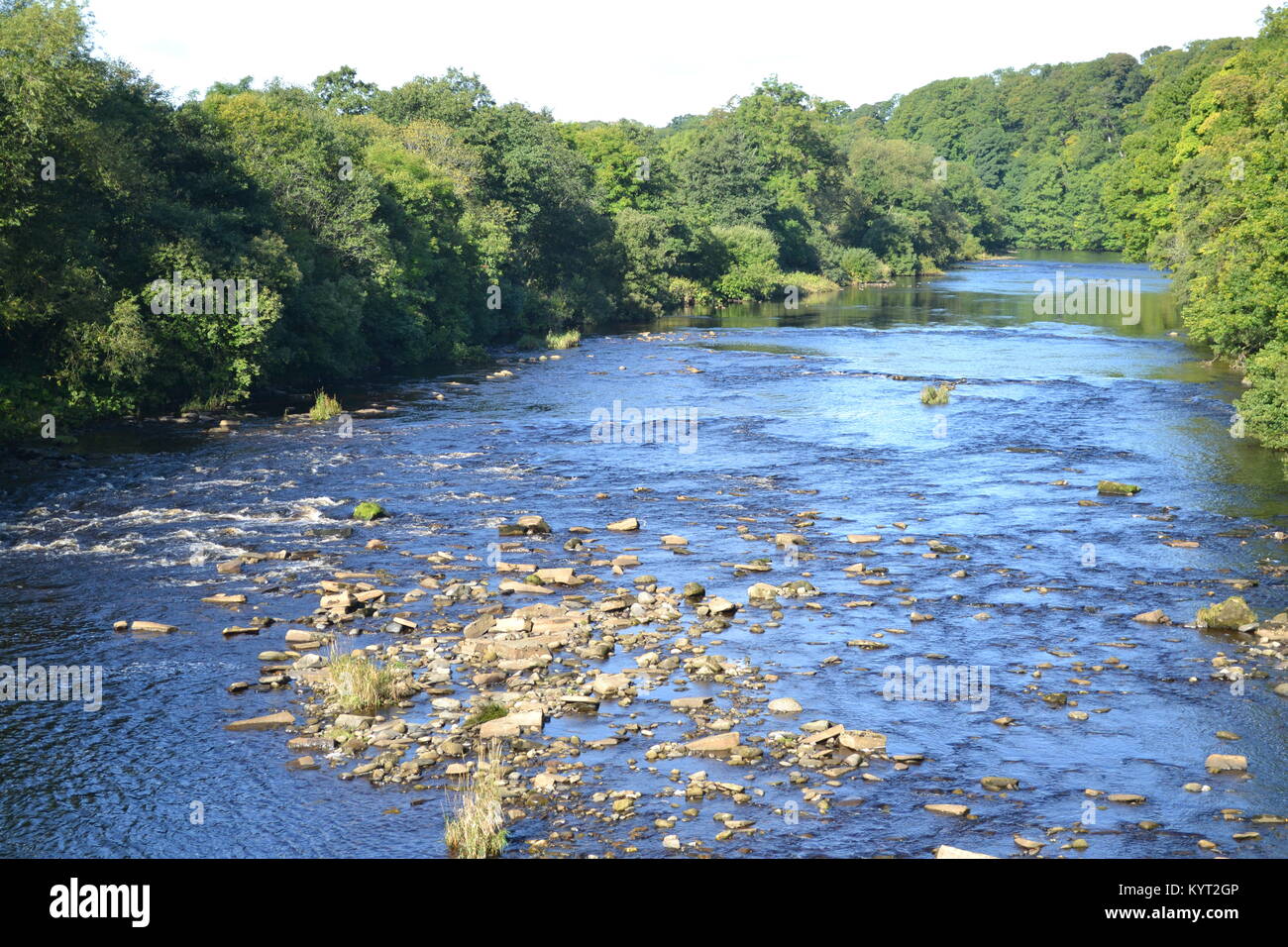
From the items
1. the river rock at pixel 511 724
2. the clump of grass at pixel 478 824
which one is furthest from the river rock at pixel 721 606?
the clump of grass at pixel 478 824

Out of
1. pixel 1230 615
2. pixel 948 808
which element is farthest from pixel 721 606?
pixel 1230 615

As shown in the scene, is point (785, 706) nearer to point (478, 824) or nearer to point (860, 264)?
point (478, 824)

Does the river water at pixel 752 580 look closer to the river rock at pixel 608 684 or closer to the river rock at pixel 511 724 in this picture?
the river rock at pixel 511 724

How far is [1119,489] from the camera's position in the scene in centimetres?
2922

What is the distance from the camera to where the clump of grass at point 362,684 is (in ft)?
53.3

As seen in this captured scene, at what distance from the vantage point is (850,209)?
123 m

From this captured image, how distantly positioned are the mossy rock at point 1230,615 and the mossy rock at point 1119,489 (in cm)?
973

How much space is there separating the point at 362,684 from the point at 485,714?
6.04 feet

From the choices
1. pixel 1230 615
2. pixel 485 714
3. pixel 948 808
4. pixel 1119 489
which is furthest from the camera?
pixel 1119 489

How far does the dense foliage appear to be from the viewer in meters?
32.8

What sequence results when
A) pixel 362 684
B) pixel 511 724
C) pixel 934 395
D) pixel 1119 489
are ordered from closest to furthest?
pixel 511 724 < pixel 362 684 < pixel 1119 489 < pixel 934 395

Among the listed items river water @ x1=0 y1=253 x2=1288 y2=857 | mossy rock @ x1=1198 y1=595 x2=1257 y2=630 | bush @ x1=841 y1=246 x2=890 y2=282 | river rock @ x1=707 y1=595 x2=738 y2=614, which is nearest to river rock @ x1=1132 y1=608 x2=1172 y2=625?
river water @ x1=0 y1=253 x2=1288 y2=857

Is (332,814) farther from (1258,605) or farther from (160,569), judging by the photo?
(1258,605)
